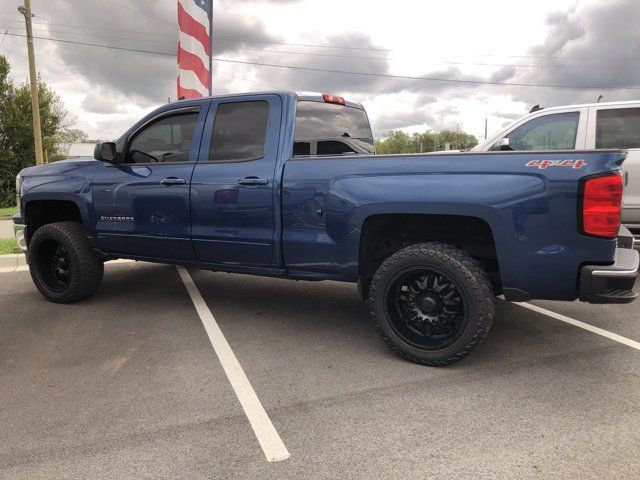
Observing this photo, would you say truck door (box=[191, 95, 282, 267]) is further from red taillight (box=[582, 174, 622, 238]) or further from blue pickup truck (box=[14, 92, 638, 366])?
red taillight (box=[582, 174, 622, 238])

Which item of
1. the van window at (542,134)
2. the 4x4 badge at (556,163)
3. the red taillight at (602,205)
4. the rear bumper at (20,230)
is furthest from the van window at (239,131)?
the van window at (542,134)

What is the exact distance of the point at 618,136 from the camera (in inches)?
246

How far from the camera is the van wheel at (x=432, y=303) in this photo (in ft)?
10.6

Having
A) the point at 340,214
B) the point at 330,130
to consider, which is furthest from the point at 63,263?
the point at 340,214

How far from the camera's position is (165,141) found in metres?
4.65

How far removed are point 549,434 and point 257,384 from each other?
1734 millimetres

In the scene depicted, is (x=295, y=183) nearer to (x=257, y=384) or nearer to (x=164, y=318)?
(x=257, y=384)

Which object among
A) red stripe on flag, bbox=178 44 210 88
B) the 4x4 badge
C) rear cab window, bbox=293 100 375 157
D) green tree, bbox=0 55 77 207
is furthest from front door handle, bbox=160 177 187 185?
green tree, bbox=0 55 77 207

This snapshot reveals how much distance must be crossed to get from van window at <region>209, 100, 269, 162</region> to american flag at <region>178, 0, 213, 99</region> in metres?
3.93

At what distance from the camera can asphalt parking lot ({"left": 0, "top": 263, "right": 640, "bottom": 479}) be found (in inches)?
94.0

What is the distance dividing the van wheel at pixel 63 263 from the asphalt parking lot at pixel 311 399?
320 mm

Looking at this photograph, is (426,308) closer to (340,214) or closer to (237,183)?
(340,214)

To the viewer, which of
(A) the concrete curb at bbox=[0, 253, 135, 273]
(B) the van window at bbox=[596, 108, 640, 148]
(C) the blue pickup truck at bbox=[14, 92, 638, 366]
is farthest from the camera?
(A) the concrete curb at bbox=[0, 253, 135, 273]

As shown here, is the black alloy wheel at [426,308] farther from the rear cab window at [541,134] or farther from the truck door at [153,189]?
the rear cab window at [541,134]
